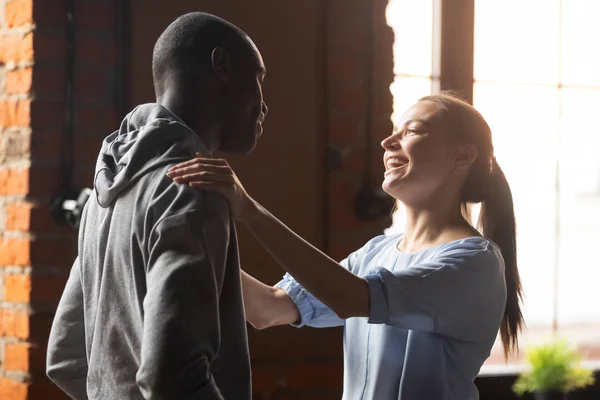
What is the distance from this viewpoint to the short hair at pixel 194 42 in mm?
1199

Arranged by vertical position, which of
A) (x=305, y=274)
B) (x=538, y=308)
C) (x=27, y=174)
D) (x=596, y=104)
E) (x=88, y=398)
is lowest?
(x=538, y=308)

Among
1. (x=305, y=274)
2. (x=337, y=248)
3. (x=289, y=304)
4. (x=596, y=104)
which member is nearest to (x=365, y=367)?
(x=289, y=304)

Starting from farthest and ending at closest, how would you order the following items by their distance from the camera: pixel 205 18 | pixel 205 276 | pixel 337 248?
pixel 337 248 < pixel 205 18 < pixel 205 276

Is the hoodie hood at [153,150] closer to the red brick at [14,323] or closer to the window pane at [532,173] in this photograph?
the red brick at [14,323]

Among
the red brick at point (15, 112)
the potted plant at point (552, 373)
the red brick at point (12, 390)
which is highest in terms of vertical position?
the red brick at point (15, 112)

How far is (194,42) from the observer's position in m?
1.20

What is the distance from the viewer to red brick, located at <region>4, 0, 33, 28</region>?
203 cm

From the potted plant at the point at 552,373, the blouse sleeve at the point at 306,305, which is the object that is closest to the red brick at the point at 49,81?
the blouse sleeve at the point at 306,305

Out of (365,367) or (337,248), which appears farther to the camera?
(337,248)

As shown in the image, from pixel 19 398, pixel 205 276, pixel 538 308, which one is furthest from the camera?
pixel 538 308

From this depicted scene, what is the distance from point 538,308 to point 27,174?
184cm

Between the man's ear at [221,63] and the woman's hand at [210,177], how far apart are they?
120 millimetres

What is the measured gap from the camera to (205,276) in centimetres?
106

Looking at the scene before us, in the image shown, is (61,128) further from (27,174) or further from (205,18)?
(205,18)
